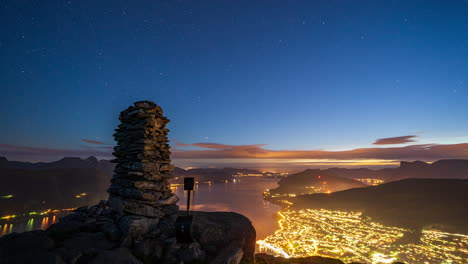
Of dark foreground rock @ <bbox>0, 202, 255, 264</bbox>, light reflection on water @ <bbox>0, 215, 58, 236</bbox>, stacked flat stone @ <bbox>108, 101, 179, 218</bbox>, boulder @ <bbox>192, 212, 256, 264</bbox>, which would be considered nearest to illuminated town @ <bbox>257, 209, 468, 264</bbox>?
boulder @ <bbox>192, 212, 256, 264</bbox>

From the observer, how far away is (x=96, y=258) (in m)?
9.76

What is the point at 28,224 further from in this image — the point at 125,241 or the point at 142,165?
the point at 125,241

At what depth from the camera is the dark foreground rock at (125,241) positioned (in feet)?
31.6

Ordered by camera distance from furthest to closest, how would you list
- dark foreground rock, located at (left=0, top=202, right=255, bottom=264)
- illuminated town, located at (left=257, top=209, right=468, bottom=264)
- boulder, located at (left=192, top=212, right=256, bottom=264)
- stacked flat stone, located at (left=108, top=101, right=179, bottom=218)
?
illuminated town, located at (left=257, top=209, right=468, bottom=264) → stacked flat stone, located at (left=108, top=101, right=179, bottom=218) → boulder, located at (left=192, top=212, right=256, bottom=264) → dark foreground rock, located at (left=0, top=202, right=255, bottom=264)

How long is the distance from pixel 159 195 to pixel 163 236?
126 inches

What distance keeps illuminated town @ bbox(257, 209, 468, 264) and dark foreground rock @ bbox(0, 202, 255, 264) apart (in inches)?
5070

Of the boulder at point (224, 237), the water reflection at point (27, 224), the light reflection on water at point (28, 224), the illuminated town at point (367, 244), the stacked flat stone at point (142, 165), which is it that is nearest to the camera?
the boulder at point (224, 237)

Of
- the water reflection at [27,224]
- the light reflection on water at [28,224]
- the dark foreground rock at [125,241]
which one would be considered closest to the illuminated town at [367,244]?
the dark foreground rock at [125,241]

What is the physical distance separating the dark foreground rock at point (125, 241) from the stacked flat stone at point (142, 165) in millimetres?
960

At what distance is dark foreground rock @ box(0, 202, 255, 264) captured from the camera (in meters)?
9.64

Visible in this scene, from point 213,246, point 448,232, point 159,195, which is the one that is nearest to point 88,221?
point 159,195

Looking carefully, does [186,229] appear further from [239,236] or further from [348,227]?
[348,227]

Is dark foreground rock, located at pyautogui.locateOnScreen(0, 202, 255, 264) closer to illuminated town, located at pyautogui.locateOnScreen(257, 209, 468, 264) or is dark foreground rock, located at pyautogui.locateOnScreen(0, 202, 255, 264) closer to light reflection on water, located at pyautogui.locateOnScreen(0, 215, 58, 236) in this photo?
illuminated town, located at pyautogui.locateOnScreen(257, 209, 468, 264)

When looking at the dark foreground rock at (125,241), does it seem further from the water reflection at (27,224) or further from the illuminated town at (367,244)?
the water reflection at (27,224)
